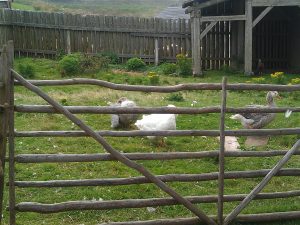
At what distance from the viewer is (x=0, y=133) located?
18.9 feet

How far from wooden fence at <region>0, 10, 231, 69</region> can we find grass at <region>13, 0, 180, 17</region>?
2053 centimetres

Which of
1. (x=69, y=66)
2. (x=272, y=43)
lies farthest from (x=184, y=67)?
(x=272, y=43)

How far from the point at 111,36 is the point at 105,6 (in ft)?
109

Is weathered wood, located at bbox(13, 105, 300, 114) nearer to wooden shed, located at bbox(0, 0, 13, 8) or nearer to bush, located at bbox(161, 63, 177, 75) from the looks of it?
bush, located at bbox(161, 63, 177, 75)

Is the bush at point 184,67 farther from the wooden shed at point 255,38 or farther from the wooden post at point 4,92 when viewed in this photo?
the wooden post at point 4,92

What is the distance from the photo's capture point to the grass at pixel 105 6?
44.9 meters

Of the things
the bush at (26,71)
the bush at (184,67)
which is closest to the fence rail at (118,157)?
the bush at (26,71)

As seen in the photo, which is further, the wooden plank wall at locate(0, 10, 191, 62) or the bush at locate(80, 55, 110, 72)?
the wooden plank wall at locate(0, 10, 191, 62)

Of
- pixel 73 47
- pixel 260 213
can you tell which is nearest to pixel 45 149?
pixel 260 213

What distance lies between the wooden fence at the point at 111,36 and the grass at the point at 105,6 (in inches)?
808

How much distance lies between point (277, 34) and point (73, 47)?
7.92 m

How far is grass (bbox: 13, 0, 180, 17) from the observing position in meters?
44.9

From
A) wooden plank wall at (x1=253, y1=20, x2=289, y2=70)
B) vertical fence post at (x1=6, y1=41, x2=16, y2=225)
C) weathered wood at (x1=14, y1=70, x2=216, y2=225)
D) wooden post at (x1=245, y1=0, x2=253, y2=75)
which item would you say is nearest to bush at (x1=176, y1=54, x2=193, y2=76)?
wooden post at (x1=245, y1=0, x2=253, y2=75)

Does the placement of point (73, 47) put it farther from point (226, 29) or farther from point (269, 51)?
point (269, 51)
